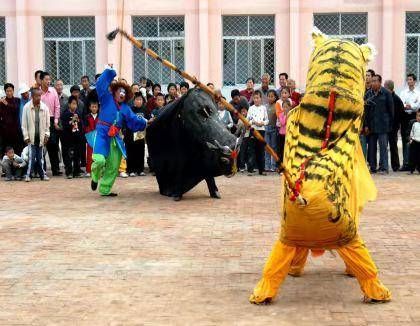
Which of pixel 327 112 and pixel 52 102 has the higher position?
pixel 52 102

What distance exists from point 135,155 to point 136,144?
0.21m

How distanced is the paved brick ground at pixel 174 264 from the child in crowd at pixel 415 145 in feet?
8.99

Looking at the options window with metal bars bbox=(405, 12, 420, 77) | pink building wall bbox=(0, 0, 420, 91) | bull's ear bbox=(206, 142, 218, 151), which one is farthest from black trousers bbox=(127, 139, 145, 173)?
window with metal bars bbox=(405, 12, 420, 77)

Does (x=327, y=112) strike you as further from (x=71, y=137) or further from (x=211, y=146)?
(x=71, y=137)

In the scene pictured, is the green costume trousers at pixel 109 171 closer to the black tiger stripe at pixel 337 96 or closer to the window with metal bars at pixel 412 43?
the black tiger stripe at pixel 337 96

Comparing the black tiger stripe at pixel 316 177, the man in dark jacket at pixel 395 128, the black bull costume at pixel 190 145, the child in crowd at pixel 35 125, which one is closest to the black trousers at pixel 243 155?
the man in dark jacket at pixel 395 128

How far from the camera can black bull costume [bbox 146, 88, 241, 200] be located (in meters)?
10.2

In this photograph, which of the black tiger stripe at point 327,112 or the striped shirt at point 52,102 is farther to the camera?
the striped shirt at point 52,102

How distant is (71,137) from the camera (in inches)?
540

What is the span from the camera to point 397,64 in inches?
820

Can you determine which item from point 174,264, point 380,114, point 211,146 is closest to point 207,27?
point 380,114

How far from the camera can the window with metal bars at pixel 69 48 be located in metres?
21.7

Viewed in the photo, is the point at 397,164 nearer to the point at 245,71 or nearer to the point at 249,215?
the point at 249,215

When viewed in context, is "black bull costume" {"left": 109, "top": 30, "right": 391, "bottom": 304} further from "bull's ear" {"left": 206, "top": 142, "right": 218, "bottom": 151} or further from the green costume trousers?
the green costume trousers
